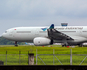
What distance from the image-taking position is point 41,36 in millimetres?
55062

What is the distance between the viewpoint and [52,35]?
50.9m

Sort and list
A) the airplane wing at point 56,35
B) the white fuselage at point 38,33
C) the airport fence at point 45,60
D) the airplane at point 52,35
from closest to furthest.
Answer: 1. the airport fence at point 45,60
2. the airplane wing at point 56,35
3. the airplane at point 52,35
4. the white fuselage at point 38,33

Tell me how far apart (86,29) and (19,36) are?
1509 centimetres

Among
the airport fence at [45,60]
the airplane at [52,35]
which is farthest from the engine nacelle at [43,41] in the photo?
the airport fence at [45,60]

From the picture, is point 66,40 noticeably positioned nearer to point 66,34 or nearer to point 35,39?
point 66,34

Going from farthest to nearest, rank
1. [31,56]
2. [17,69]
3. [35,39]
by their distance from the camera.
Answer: [35,39] < [31,56] < [17,69]

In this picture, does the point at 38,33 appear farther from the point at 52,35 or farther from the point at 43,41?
the point at 52,35

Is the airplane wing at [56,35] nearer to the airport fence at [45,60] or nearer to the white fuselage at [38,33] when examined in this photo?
the white fuselage at [38,33]

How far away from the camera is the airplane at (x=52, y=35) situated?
50.9 m

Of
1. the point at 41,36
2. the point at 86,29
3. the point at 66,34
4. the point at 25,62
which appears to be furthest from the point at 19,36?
the point at 25,62

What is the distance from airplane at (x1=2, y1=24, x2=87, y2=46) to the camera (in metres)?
50.9

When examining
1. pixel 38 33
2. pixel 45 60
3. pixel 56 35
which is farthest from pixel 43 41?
pixel 45 60

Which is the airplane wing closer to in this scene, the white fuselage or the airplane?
the airplane

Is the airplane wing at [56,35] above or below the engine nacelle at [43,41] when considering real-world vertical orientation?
above
